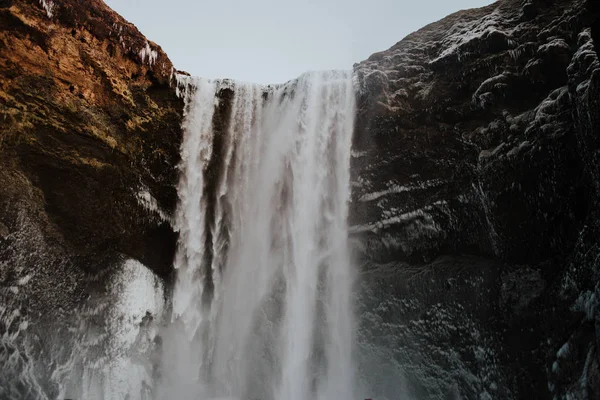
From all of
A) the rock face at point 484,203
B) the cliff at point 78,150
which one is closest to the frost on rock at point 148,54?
the cliff at point 78,150

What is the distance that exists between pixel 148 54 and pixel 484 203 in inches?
383

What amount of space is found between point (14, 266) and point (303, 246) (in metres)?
7.11

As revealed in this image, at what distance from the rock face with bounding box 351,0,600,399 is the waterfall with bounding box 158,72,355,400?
0.91 m

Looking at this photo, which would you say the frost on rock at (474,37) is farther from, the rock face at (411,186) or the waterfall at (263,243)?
the waterfall at (263,243)

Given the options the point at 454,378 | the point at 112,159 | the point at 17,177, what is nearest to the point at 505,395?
the point at 454,378

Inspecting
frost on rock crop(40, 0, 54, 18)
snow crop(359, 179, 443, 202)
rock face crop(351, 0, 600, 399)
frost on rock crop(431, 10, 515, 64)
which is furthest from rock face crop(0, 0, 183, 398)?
frost on rock crop(431, 10, 515, 64)

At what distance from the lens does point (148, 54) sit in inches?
444

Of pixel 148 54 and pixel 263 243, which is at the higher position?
pixel 148 54

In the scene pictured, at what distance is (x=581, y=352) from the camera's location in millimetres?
6223

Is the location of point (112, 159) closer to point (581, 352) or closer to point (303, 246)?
point (303, 246)

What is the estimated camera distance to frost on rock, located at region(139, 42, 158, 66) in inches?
442

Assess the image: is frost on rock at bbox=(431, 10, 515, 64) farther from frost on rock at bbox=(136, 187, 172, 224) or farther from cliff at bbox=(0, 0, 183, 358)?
frost on rock at bbox=(136, 187, 172, 224)

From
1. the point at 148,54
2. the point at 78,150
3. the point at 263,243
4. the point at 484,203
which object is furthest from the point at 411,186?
the point at 78,150

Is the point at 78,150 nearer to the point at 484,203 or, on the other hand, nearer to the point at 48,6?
the point at 48,6
